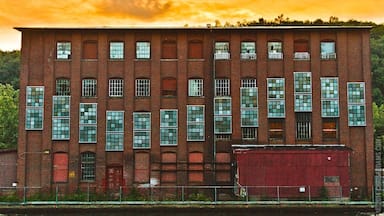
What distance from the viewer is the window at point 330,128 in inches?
1642

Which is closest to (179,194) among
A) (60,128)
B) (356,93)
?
(60,128)

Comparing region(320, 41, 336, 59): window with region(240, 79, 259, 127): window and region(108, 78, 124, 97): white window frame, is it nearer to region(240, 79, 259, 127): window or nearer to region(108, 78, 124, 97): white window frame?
region(240, 79, 259, 127): window

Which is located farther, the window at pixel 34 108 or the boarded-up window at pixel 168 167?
the window at pixel 34 108

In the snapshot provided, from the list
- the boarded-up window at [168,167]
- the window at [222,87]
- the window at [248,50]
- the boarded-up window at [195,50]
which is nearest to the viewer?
the boarded-up window at [168,167]

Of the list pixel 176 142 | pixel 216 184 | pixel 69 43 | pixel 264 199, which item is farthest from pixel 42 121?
pixel 264 199

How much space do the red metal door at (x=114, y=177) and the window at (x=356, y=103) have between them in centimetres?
1794

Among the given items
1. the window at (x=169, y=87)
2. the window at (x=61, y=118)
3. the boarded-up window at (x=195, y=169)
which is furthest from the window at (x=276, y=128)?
the window at (x=61, y=118)

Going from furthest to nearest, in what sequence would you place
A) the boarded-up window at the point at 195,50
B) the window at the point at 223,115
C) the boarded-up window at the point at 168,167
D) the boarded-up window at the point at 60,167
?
1. the boarded-up window at the point at 195,50
2. the window at the point at 223,115
3. the boarded-up window at the point at 168,167
4. the boarded-up window at the point at 60,167

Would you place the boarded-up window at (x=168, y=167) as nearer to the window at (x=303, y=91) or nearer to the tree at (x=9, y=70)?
the window at (x=303, y=91)

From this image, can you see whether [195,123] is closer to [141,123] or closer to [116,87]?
[141,123]

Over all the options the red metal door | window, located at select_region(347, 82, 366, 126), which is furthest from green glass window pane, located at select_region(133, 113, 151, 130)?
window, located at select_region(347, 82, 366, 126)
